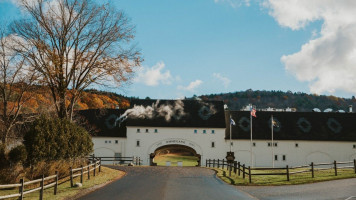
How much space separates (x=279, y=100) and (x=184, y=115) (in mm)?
134249

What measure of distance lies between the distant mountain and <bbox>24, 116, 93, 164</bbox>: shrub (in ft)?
462

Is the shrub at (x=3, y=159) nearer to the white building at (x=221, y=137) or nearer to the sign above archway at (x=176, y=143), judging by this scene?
the white building at (x=221, y=137)

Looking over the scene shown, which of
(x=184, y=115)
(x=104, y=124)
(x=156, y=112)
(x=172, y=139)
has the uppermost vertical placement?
(x=156, y=112)

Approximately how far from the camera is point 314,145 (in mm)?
50844

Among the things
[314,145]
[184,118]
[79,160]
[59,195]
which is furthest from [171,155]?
[59,195]

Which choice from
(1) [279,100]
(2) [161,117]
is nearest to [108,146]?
(2) [161,117]

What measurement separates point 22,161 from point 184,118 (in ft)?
110

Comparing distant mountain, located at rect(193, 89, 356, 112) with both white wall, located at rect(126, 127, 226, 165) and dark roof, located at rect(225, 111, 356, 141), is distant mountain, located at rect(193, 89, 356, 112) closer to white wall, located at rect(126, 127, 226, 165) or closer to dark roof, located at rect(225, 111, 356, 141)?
dark roof, located at rect(225, 111, 356, 141)

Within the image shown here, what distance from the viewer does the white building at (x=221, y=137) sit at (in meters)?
50.7

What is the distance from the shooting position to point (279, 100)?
17775 cm

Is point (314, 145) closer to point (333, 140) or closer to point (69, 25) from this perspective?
point (333, 140)

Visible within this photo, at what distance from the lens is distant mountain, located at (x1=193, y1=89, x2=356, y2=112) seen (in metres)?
166

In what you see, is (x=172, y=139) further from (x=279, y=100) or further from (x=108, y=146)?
(x=279, y=100)

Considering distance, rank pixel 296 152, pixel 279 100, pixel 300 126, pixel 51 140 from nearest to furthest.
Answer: pixel 51 140 < pixel 296 152 < pixel 300 126 < pixel 279 100
